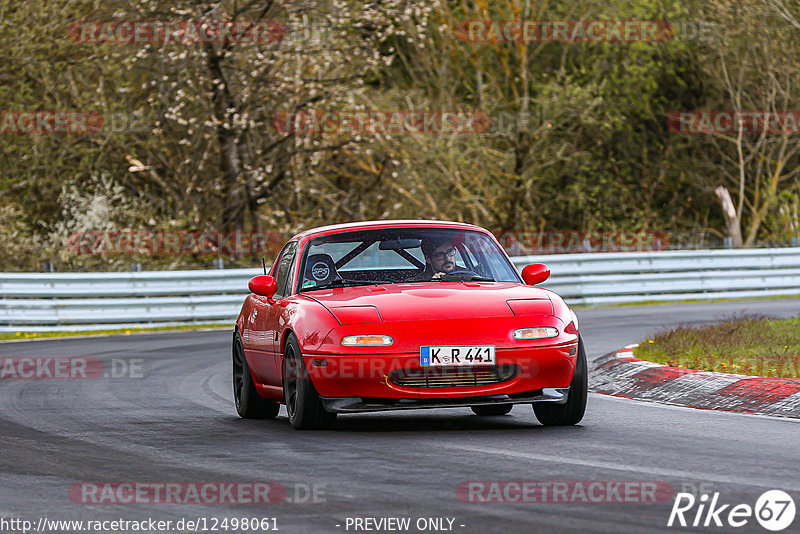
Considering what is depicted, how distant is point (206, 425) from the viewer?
10.1 metres

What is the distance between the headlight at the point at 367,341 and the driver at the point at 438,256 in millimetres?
1421

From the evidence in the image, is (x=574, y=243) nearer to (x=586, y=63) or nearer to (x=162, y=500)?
(x=586, y=63)

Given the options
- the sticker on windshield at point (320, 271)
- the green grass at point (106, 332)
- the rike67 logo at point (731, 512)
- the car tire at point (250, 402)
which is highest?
the rike67 logo at point (731, 512)

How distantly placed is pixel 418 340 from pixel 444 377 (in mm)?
291

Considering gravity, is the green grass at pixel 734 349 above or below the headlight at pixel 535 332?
below

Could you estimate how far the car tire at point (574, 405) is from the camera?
9.28 m

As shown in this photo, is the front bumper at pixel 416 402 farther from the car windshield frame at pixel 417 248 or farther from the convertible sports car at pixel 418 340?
the car windshield frame at pixel 417 248

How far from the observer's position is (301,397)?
9.22 m

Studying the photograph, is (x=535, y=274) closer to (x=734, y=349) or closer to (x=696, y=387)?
(x=696, y=387)

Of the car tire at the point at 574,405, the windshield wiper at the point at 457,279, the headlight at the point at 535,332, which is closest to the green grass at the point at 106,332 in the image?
the windshield wiper at the point at 457,279

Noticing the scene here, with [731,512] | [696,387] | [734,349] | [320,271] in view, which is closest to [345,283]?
[320,271]

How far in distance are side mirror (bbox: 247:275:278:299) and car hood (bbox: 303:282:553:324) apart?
750mm

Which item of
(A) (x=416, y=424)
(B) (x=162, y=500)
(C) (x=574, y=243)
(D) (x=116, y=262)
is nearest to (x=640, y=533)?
(B) (x=162, y=500)

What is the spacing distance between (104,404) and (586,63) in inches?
943
